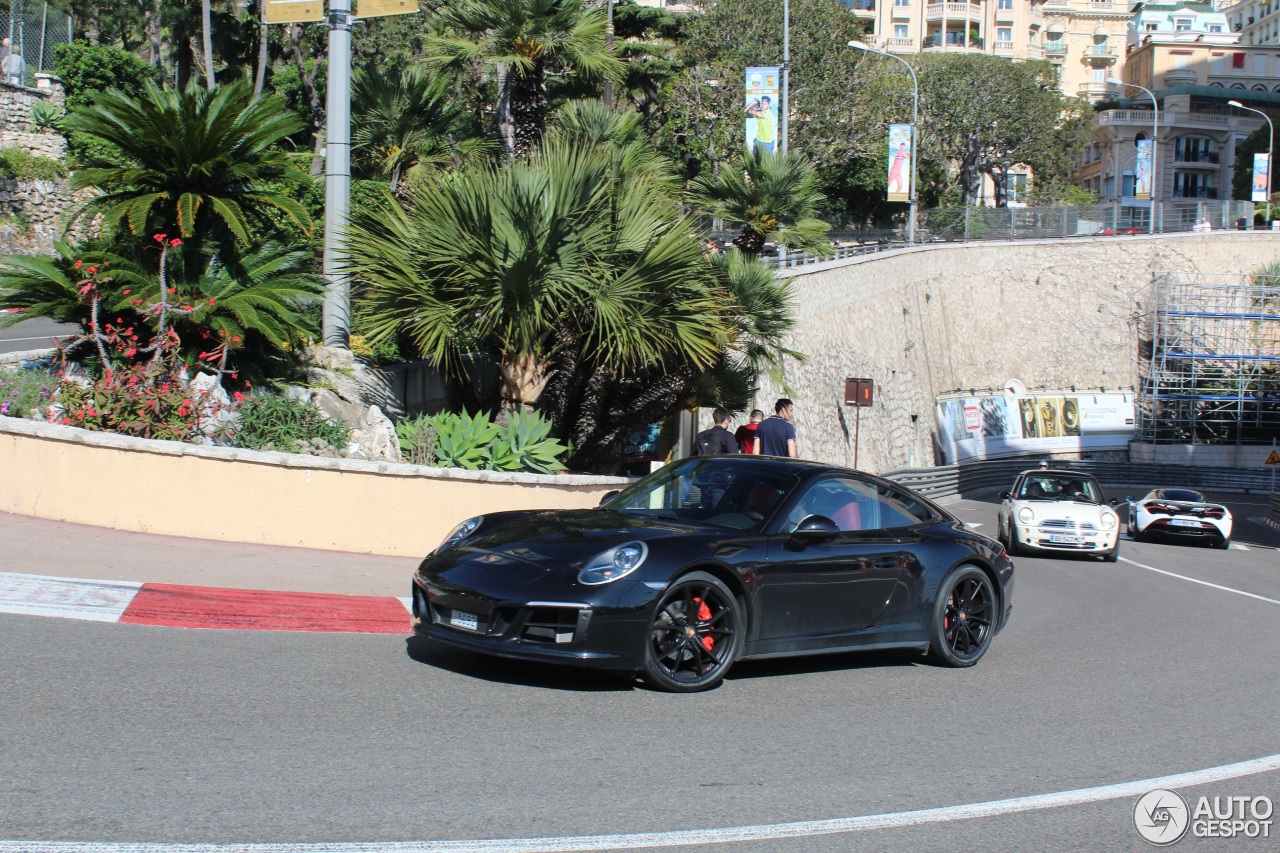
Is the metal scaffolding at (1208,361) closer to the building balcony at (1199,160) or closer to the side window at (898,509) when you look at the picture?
the building balcony at (1199,160)

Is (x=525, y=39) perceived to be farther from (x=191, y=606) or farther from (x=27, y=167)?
(x=27, y=167)

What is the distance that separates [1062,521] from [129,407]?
13792mm

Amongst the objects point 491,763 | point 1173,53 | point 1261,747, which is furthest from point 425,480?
point 1173,53

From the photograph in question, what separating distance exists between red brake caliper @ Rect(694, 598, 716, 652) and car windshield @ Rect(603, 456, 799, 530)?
640mm

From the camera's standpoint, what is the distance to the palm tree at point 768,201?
60.9ft

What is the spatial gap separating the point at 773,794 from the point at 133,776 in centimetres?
255

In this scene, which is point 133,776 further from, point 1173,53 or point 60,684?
point 1173,53

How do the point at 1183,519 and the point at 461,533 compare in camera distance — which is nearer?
the point at 461,533

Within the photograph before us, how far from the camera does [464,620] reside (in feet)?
21.8

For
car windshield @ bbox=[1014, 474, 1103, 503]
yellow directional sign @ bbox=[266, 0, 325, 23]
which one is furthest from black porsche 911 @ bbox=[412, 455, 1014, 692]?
car windshield @ bbox=[1014, 474, 1103, 503]

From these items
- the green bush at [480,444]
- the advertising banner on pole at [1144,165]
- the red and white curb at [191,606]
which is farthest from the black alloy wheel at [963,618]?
the advertising banner on pole at [1144,165]

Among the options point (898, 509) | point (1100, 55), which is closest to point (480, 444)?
point (898, 509)

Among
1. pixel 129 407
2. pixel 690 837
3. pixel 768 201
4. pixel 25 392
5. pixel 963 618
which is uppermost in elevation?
pixel 768 201

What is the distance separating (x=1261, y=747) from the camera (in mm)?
6531
